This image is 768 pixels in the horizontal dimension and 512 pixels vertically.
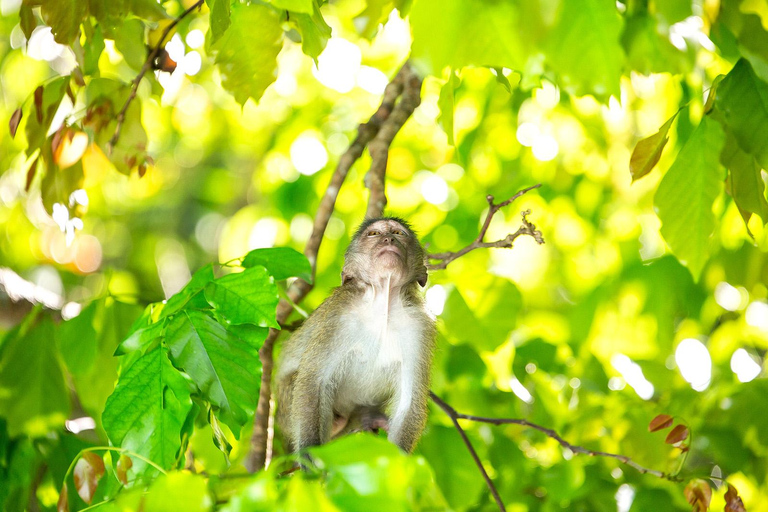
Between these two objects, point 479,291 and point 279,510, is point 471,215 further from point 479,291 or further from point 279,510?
point 279,510

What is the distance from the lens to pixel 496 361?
575cm

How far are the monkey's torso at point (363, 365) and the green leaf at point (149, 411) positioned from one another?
1.28 meters

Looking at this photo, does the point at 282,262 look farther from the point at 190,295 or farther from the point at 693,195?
the point at 693,195

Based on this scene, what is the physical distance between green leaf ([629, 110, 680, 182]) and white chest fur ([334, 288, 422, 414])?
1.44 metres

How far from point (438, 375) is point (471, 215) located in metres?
1.52

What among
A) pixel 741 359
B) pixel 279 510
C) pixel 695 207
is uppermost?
pixel 279 510

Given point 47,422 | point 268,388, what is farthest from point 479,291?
point 47,422

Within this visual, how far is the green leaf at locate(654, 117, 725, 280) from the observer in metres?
2.54

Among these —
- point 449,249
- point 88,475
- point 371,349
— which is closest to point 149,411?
point 88,475

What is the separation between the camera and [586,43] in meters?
1.57

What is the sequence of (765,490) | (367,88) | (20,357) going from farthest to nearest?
(367,88) < (765,490) < (20,357)

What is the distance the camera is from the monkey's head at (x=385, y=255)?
3.66 meters

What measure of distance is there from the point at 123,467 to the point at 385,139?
251 centimetres

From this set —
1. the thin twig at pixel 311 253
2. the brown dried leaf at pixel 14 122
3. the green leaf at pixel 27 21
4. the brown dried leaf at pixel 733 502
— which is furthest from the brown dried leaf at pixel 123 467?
the brown dried leaf at pixel 733 502
